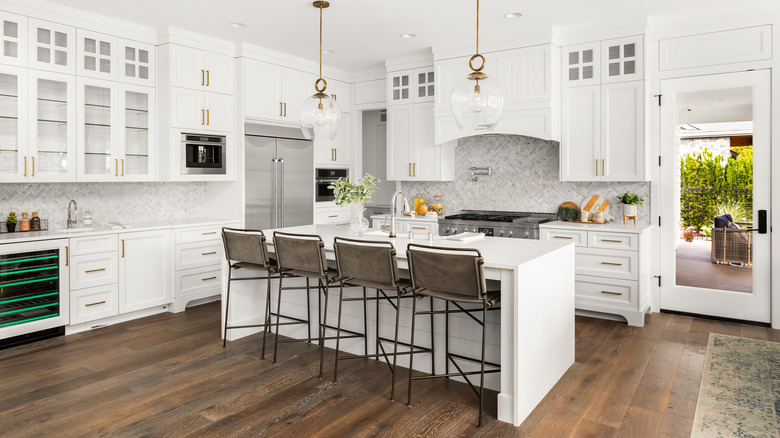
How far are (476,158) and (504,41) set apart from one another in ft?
4.59

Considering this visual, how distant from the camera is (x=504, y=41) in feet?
17.1

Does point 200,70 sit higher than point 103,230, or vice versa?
point 200,70

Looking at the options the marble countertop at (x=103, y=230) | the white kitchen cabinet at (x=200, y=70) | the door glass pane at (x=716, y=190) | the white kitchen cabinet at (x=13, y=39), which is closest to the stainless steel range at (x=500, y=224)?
the door glass pane at (x=716, y=190)

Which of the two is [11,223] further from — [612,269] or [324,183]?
[612,269]

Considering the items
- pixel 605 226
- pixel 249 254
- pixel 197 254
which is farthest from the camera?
pixel 197 254

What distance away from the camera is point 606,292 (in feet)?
15.5

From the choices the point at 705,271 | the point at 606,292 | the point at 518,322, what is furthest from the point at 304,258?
the point at 705,271

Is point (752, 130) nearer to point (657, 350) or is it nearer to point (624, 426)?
point (657, 350)

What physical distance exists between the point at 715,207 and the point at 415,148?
122 inches

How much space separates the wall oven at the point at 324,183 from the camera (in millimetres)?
6441

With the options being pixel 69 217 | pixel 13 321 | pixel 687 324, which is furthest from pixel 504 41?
pixel 13 321

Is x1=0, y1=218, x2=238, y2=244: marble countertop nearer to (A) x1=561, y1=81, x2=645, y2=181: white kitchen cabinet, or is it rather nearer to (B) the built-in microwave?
(B) the built-in microwave

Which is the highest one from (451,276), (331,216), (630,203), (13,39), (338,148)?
(13,39)

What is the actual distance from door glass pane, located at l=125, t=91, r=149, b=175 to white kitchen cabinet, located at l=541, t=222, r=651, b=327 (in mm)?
4015
